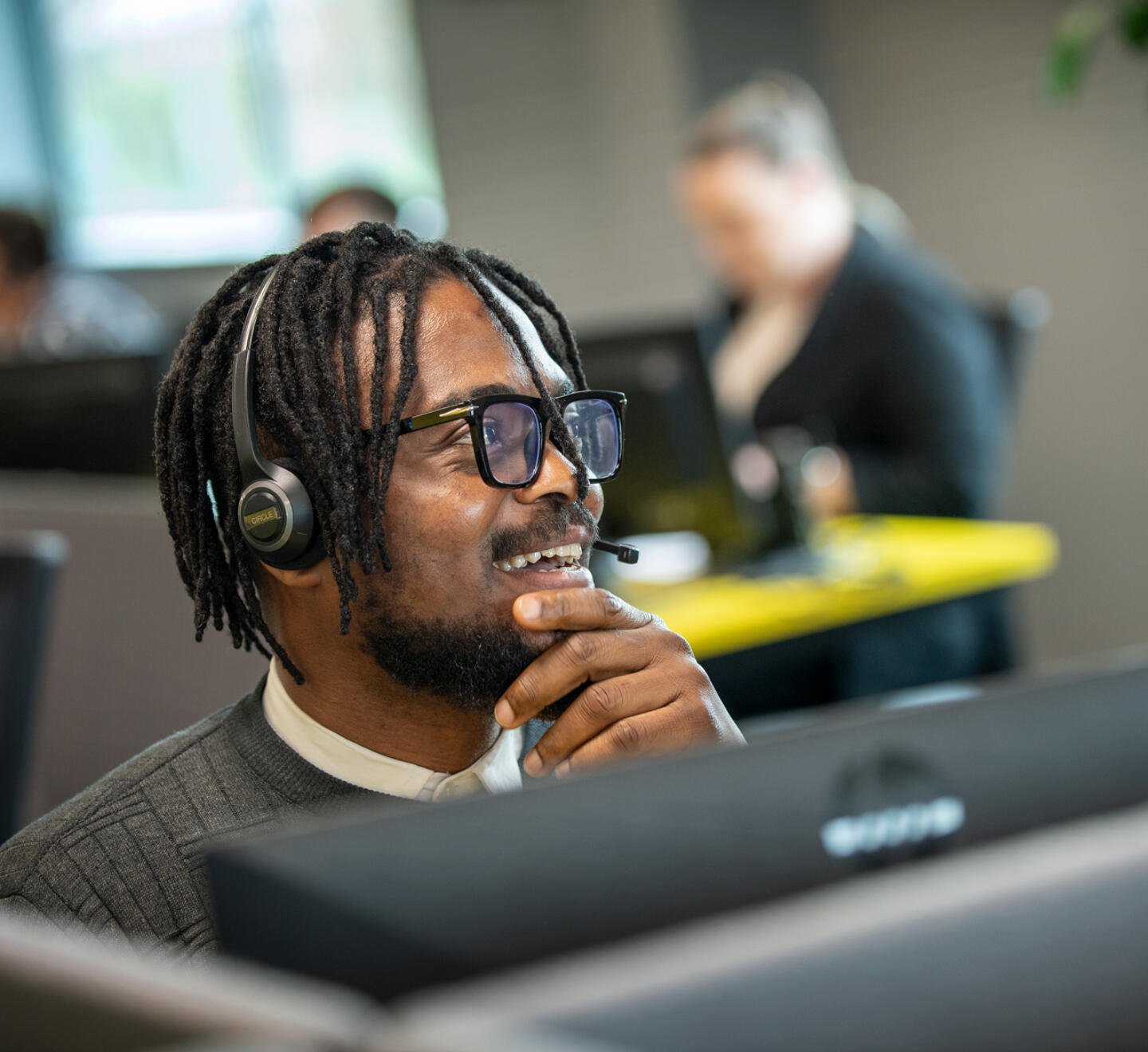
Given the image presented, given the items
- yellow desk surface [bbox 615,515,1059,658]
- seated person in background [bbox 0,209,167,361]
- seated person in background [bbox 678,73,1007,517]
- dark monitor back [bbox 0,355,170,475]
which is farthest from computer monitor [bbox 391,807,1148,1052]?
seated person in background [bbox 0,209,167,361]

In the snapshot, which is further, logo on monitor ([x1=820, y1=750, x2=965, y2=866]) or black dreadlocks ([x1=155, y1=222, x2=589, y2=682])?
black dreadlocks ([x1=155, y1=222, x2=589, y2=682])

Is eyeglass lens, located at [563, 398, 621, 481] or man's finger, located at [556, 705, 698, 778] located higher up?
eyeglass lens, located at [563, 398, 621, 481]

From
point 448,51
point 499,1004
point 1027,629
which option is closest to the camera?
point 499,1004

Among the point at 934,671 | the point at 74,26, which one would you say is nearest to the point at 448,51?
the point at 74,26

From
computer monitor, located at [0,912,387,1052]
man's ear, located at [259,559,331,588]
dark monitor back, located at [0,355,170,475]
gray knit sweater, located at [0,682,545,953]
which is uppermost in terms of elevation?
dark monitor back, located at [0,355,170,475]

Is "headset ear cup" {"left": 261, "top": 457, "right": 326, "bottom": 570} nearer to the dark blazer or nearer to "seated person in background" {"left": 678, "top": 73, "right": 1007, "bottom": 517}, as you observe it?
"seated person in background" {"left": 678, "top": 73, "right": 1007, "bottom": 517}

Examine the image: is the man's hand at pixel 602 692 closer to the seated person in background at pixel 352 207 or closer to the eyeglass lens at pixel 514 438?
the eyeglass lens at pixel 514 438

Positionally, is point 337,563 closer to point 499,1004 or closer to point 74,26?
point 499,1004

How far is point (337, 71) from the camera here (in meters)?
5.42

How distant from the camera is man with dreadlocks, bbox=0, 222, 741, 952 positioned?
3.21 feet

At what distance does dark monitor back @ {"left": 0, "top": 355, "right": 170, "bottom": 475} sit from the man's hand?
4.71 feet

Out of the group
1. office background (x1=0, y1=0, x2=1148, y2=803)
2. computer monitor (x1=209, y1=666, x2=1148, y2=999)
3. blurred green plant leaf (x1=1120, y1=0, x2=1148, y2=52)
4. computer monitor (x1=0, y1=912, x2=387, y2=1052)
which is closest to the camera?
computer monitor (x1=0, y1=912, x2=387, y2=1052)

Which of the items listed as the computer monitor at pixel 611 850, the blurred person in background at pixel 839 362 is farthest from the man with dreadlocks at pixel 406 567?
the blurred person in background at pixel 839 362

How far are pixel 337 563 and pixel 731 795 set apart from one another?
0.57 metres
